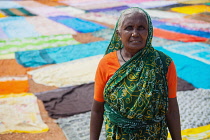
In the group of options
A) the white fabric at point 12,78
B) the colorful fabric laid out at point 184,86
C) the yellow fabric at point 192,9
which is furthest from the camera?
the yellow fabric at point 192,9

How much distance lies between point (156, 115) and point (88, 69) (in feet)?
11.0

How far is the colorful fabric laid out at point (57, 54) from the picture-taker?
17.0 ft

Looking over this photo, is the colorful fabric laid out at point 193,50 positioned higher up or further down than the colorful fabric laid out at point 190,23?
further down

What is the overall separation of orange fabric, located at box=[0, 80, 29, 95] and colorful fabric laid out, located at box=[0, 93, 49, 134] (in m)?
0.16

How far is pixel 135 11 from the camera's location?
1516 millimetres

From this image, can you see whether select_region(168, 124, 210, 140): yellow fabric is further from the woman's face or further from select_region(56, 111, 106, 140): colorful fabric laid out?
the woman's face

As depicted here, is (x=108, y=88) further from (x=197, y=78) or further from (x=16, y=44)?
(x=16, y=44)

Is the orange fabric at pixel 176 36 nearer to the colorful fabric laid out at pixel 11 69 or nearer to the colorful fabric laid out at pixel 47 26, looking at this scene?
the colorful fabric laid out at pixel 47 26

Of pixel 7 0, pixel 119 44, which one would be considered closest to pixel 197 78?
pixel 119 44

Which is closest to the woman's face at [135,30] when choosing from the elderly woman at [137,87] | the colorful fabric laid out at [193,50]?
the elderly woman at [137,87]

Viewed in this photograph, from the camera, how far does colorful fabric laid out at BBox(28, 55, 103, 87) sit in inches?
171

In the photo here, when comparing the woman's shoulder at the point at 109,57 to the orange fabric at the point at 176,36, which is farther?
the orange fabric at the point at 176,36

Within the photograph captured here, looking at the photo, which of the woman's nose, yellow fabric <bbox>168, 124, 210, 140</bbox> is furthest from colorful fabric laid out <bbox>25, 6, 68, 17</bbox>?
the woman's nose

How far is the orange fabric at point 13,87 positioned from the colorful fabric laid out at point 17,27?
255 centimetres
